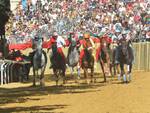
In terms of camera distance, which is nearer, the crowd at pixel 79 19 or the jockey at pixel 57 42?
the jockey at pixel 57 42

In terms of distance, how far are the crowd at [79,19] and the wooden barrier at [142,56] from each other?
70 centimetres

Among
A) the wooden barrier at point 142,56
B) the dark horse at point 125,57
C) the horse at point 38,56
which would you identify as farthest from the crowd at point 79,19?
the dark horse at point 125,57

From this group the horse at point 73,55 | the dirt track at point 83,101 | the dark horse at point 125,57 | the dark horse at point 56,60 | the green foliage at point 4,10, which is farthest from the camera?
the horse at point 73,55

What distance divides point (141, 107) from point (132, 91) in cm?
554

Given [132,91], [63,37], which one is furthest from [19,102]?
[63,37]

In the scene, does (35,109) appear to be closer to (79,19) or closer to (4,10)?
(4,10)

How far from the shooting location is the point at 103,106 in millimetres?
18312

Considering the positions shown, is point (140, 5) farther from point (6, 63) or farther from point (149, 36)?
point (6, 63)

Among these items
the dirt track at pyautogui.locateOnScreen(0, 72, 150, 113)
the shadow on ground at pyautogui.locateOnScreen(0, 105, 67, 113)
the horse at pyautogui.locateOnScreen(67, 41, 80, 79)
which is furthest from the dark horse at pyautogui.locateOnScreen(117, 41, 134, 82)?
the shadow on ground at pyautogui.locateOnScreen(0, 105, 67, 113)

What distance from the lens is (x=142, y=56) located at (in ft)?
134

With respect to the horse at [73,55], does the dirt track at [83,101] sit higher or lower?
lower

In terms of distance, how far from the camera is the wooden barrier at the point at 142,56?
4050 cm

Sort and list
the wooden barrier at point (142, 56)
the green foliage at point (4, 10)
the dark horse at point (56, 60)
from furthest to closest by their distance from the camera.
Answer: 1. the wooden barrier at point (142, 56)
2. the dark horse at point (56, 60)
3. the green foliage at point (4, 10)

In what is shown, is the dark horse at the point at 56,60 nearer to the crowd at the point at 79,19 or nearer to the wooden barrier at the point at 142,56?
the crowd at the point at 79,19
